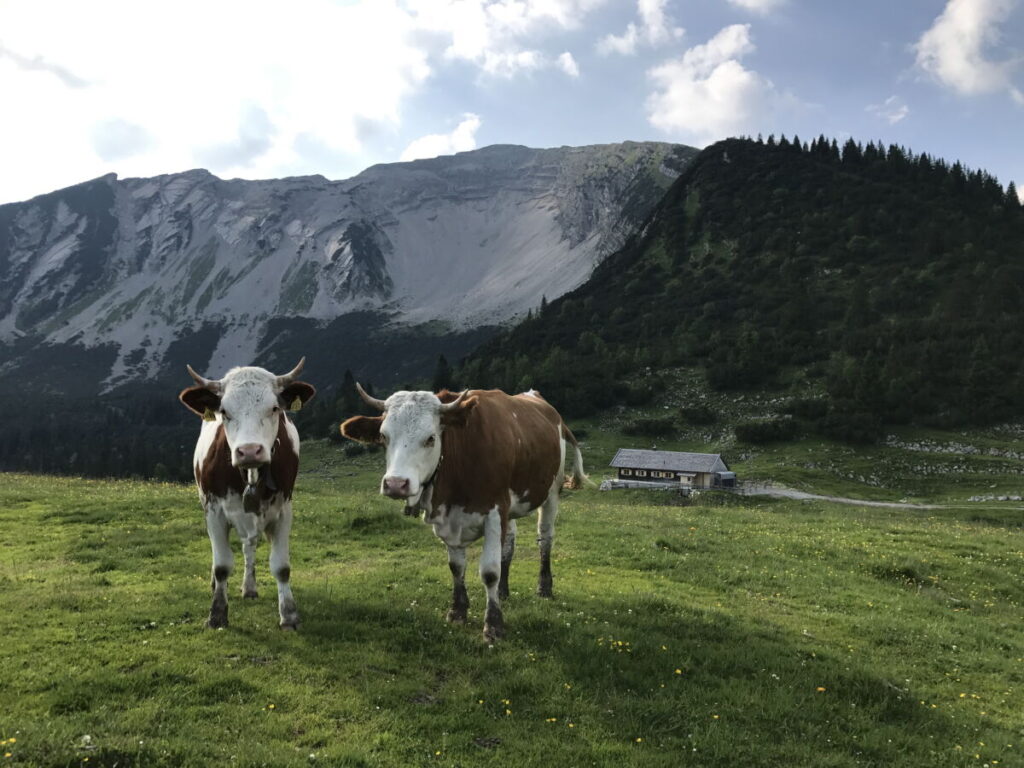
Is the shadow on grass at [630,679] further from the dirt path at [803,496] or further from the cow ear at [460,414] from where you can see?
the dirt path at [803,496]

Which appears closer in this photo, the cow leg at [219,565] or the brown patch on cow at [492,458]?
the brown patch on cow at [492,458]

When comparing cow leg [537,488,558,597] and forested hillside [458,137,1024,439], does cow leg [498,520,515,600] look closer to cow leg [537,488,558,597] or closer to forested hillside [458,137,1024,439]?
cow leg [537,488,558,597]

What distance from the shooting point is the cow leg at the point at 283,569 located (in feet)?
35.4

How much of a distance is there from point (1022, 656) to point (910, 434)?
268 feet

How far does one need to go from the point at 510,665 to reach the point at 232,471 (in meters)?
5.68

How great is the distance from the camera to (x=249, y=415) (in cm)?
991

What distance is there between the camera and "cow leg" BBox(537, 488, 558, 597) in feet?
43.6

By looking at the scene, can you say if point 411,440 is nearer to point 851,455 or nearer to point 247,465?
point 247,465

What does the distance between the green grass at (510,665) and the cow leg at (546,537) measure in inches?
18.6

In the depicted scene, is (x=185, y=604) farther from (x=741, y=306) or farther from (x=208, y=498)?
(x=741, y=306)

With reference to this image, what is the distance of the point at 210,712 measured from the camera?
7742 millimetres

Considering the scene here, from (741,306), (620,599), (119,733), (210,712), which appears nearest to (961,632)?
(620,599)

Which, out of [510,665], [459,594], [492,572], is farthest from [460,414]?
[510,665]

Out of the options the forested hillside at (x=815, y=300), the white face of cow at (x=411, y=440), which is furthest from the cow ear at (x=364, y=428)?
the forested hillside at (x=815, y=300)
